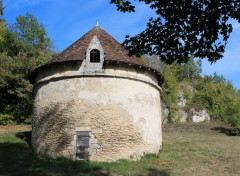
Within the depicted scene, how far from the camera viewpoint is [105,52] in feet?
40.8

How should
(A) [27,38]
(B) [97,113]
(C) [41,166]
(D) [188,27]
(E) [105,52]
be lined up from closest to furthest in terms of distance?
(D) [188,27] < (C) [41,166] < (B) [97,113] < (E) [105,52] < (A) [27,38]

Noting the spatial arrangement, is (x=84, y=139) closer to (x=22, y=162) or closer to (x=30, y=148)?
(x=22, y=162)

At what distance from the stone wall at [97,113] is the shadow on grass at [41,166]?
30.8 inches

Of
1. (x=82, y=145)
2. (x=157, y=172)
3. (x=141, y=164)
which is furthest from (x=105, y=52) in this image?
(x=157, y=172)

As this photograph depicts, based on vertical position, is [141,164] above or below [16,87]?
below

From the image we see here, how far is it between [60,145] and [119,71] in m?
4.41

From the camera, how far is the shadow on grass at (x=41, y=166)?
867 cm

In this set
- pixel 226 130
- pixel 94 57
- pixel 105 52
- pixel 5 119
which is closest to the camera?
pixel 105 52

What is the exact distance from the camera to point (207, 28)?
610 centimetres

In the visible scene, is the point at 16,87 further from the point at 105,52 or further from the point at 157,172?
the point at 157,172

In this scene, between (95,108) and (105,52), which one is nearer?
(95,108)

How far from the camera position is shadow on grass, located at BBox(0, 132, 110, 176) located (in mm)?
8670

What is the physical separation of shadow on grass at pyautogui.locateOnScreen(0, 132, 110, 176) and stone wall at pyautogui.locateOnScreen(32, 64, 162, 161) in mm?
782

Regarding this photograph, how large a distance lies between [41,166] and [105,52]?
6.03 meters
